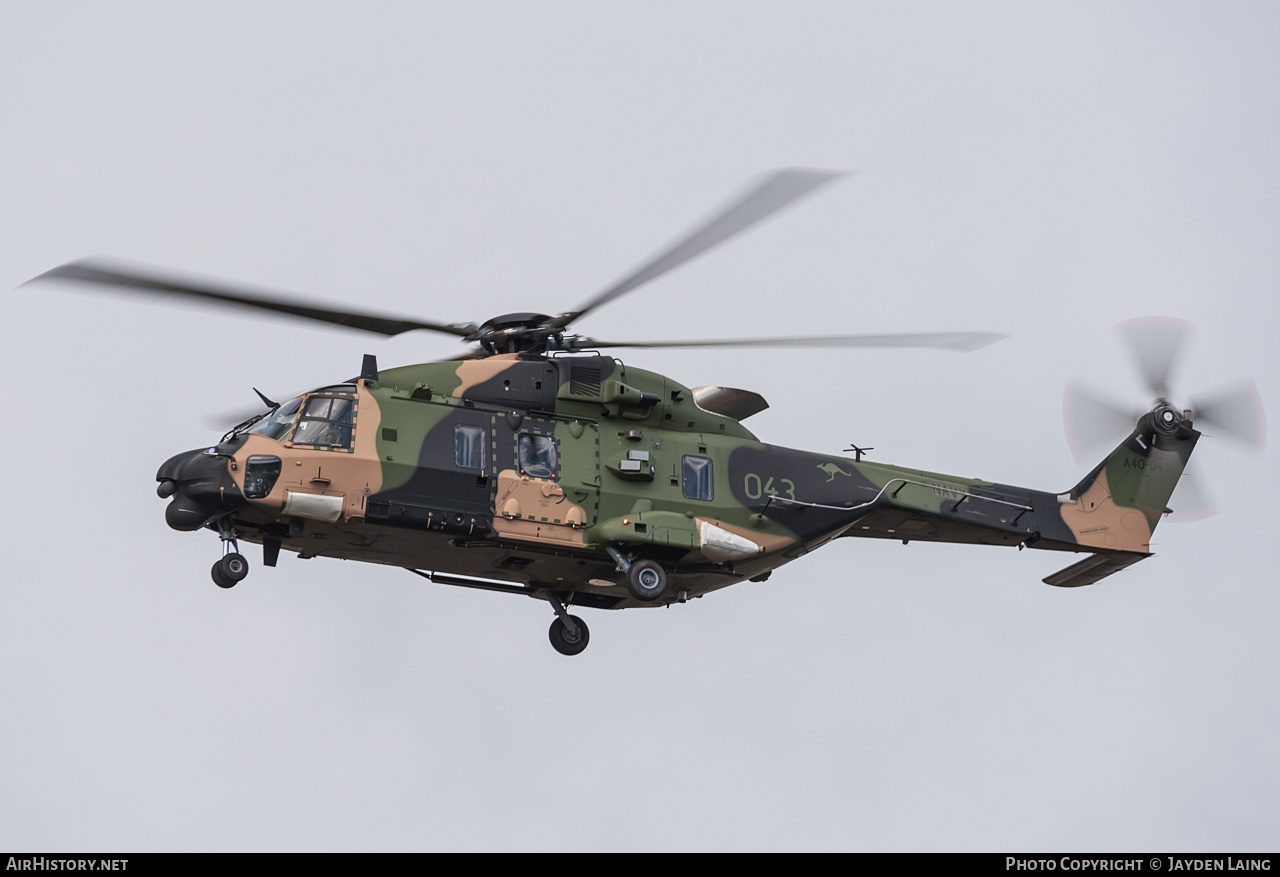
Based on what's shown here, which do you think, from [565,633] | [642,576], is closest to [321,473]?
[642,576]

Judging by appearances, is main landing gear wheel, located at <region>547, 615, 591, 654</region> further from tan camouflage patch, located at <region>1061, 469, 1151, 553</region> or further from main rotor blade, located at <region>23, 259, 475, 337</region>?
tan camouflage patch, located at <region>1061, 469, 1151, 553</region>

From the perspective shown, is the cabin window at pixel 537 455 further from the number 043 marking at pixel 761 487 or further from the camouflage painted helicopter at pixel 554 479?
the number 043 marking at pixel 761 487

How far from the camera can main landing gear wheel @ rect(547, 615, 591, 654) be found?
2655 centimetres

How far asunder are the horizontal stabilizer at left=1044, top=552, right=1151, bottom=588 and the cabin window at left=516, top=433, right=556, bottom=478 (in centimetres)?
1037

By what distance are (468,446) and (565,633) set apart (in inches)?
158

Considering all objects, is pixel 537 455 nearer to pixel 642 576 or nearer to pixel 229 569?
pixel 642 576

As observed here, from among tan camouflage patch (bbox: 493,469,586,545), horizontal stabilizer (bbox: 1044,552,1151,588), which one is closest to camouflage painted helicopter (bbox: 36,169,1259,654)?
tan camouflage patch (bbox: 493,469,586,545)

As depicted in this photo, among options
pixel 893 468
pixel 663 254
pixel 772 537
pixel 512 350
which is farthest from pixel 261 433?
pixel 893 468

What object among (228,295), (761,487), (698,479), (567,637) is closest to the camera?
(228,295)

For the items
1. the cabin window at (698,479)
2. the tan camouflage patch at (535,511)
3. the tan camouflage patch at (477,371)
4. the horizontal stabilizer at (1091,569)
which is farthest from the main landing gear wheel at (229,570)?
the horizontal stabilizer at (1091,569)

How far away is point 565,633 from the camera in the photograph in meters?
26.5

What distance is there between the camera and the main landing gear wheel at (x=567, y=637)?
26.5 metres

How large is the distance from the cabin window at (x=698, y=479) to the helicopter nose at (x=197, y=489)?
686 centimetres

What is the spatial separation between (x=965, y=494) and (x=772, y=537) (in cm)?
366
